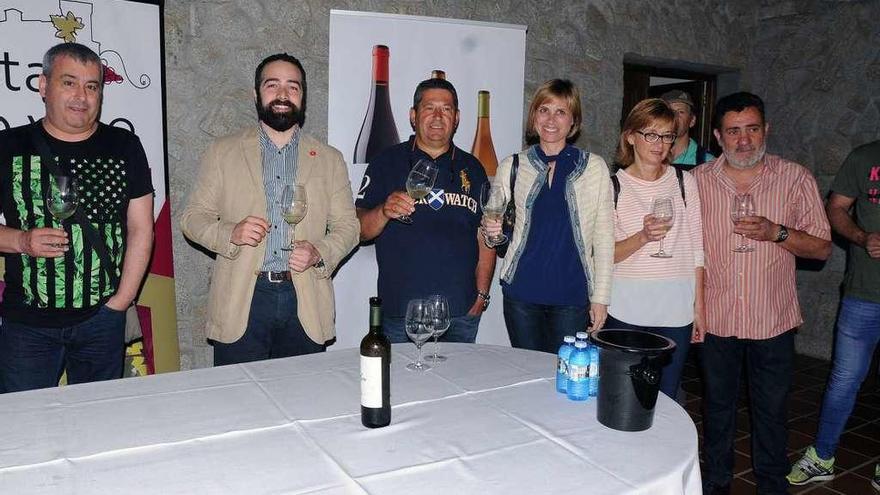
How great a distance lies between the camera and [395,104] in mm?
3816

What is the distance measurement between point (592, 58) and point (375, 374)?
12.2 ft

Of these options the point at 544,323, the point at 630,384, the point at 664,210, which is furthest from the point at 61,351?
the point at 664,210

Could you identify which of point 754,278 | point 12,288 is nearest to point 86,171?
point 12,288

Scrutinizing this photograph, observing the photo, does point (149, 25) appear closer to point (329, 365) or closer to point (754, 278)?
point (329, 365)

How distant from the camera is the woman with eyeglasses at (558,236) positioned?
2.65 metres

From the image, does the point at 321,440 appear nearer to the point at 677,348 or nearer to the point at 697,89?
the point at 677,348

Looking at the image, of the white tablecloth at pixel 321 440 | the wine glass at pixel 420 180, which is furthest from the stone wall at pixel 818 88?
the white tablecloth at pixel 321 440

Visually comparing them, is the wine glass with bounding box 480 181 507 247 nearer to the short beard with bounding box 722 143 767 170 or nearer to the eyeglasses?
the eyeglasses

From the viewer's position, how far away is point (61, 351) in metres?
2.51

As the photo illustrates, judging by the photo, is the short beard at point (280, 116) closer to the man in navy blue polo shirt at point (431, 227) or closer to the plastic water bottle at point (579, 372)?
the man in navy blue polo shirt at point (431, 227)

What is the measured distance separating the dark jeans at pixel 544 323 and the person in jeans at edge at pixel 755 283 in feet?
1.84

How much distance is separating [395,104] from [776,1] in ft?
11.6

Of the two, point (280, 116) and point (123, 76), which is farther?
point (123, 76)

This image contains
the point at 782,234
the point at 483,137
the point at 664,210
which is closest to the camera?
the point at 664,210
